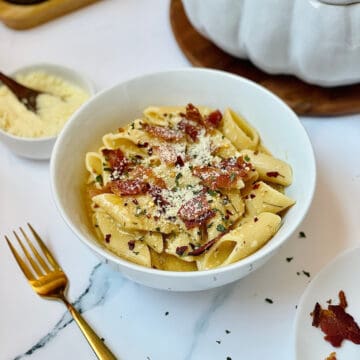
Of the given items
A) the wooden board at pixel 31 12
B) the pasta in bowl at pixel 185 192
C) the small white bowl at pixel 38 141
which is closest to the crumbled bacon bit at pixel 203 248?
the pasta in bowl at pixel 185 192

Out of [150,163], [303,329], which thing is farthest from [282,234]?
[150,163]

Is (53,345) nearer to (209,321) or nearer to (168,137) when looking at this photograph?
(209,321)

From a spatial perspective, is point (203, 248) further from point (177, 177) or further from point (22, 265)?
point (22, 265)

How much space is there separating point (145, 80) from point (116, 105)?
8cm

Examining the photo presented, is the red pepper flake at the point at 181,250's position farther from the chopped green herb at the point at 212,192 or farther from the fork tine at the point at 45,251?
the fork tine at the point at 45,251

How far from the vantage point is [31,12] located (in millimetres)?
1575

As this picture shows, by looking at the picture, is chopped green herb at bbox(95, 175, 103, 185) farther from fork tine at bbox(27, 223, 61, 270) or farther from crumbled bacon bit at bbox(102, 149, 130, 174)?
fork tine at bbox(27, 223, 61, 270)

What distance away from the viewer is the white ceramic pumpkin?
1155 millimetres

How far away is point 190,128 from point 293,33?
293mm

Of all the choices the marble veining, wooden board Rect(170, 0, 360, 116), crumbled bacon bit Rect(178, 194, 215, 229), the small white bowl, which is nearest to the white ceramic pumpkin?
wooden board Rect(170, 0, 360, 116)

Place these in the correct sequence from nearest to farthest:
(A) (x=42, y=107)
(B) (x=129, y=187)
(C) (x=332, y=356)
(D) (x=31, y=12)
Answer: (C) (x=332, y=356)
(B) (x=129, y=187)
(A) (x=42, y=107)
(D) (x=31, y=12)

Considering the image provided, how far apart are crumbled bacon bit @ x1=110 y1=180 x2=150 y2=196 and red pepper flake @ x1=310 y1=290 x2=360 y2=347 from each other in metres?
0.35

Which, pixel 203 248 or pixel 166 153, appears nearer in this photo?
pixel 203 248

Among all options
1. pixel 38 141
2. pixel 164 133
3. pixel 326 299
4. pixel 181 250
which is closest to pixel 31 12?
pixel 38 141
